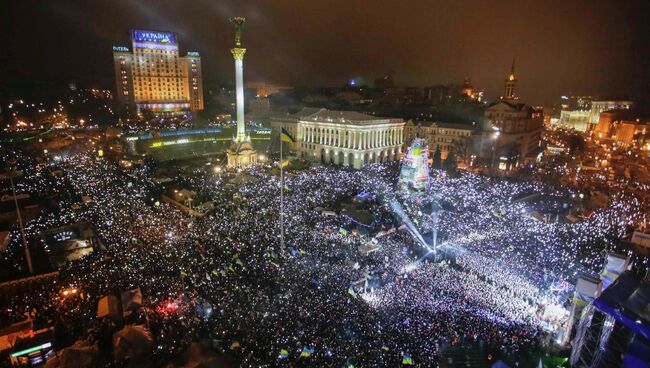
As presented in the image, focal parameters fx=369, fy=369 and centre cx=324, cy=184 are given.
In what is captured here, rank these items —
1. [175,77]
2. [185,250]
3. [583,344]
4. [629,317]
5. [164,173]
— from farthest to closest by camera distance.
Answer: [175,77] → [164,173] → [185,250] → [583,344] → [629,317]

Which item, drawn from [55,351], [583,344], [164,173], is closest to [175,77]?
[164,173]

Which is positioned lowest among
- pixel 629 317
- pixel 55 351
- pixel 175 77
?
pixel 55 351

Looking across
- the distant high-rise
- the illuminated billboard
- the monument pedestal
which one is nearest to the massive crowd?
the monument pedestal

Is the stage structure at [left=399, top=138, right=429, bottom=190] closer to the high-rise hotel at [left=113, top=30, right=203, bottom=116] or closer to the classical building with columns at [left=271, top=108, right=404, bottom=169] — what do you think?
the classical building with columns at [left=271, top=108, right=404, bottom=169]

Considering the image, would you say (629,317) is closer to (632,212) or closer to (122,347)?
(122,347)

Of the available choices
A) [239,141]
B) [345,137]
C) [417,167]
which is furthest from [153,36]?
[417,167]

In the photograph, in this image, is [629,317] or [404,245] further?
[404,245]
